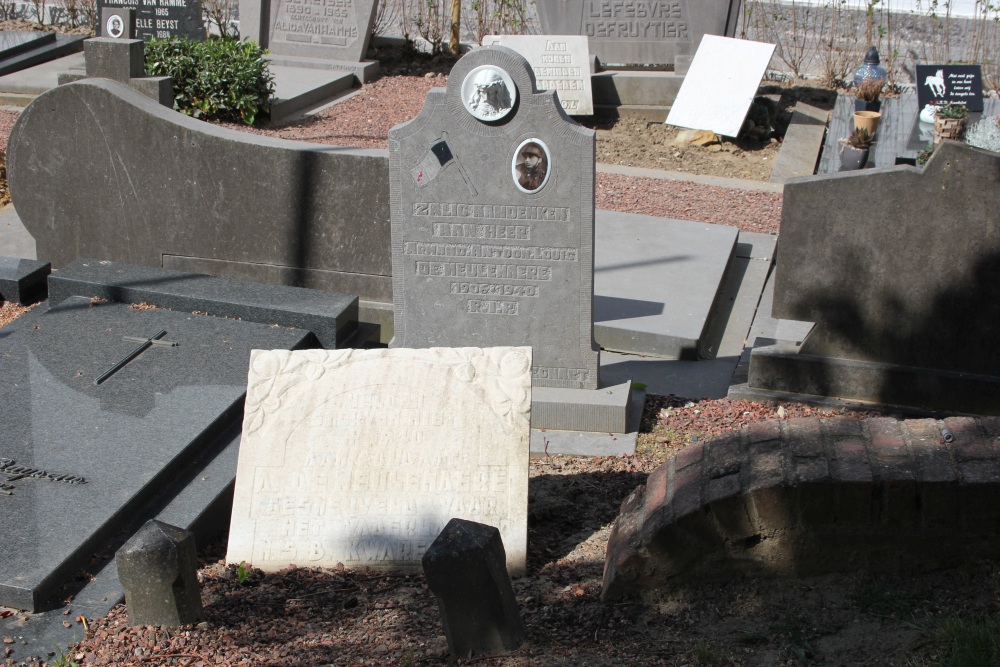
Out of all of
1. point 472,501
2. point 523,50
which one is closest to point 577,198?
point 472,501

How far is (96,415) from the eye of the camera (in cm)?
516

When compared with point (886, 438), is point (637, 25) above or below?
above

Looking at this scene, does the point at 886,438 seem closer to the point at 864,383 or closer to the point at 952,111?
the point at 864,383

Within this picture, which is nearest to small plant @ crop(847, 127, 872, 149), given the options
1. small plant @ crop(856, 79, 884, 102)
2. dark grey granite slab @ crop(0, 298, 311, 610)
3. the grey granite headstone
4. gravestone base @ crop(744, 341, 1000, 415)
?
small plant @ crop(856, 79, 884, 102)

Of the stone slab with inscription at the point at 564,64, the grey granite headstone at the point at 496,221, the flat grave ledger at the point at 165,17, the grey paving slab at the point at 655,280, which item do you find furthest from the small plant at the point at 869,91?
the grey granite headstone at the point at 496,221

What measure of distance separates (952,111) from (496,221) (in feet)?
23.6

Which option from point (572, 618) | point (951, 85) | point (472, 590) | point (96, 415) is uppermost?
point (951, 85)

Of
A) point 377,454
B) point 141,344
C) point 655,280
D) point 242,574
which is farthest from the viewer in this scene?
point 655,280

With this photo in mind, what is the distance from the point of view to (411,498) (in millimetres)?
4266

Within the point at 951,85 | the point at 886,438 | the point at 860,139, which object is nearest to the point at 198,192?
the point at 886,438

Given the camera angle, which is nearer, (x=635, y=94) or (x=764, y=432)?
(x=764, y=432)

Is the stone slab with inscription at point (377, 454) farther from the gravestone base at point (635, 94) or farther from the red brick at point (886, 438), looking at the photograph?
the gravestone base at point (635, 94)

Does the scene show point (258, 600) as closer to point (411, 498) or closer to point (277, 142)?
point (411, 498)

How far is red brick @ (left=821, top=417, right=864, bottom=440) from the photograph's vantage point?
3.48 meters
